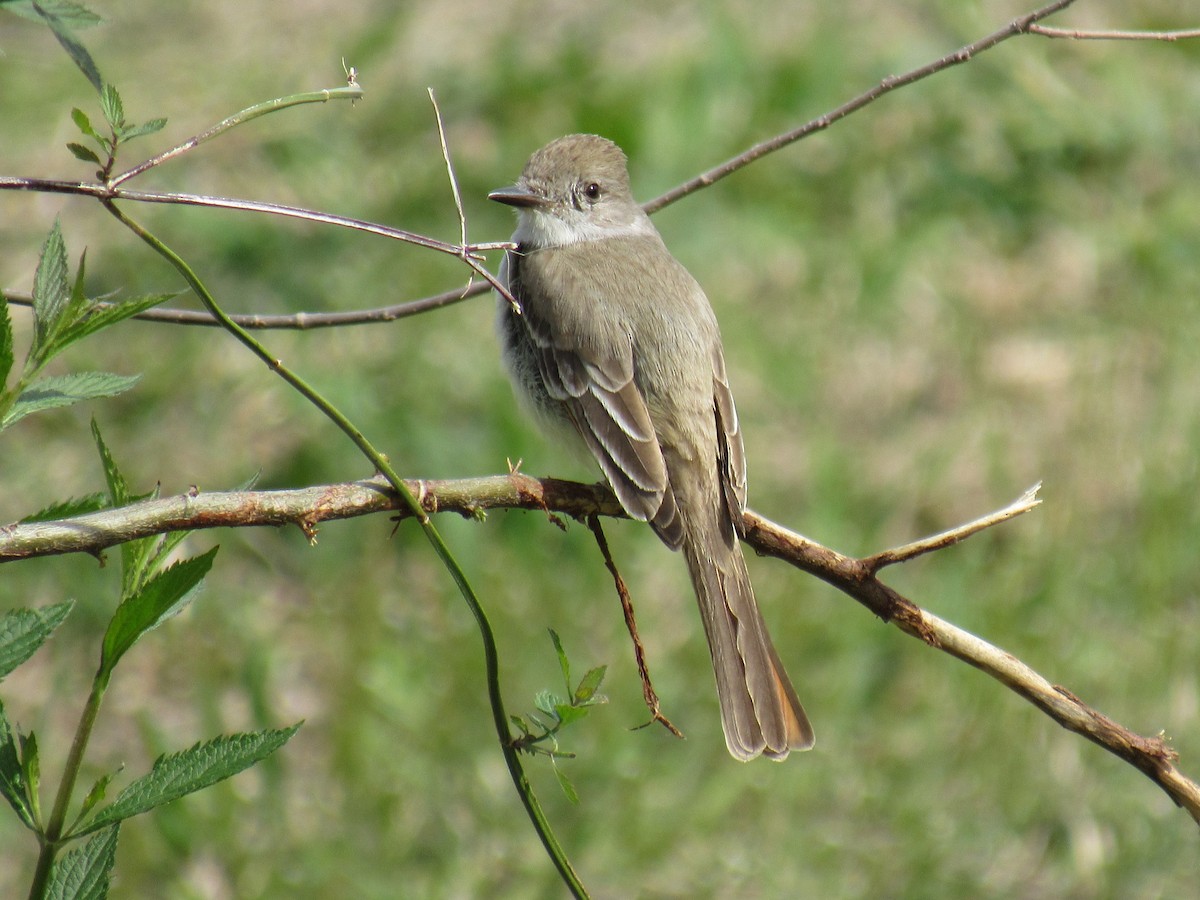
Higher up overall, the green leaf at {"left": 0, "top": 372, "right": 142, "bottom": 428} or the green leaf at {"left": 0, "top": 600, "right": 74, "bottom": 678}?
the green leaf at {"left": 0, "top": 372, "right": 142, "bottom": 428}

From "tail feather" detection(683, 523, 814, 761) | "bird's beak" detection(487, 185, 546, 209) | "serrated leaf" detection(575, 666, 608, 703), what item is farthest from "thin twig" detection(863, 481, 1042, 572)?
"bird's beak" detection(487, 185, 546, 209)

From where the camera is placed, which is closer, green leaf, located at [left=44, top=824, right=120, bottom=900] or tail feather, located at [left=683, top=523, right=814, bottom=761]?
green leaf, located at [left=44, top=824, right=120, bottom=900]

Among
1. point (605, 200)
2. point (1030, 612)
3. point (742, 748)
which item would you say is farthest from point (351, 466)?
point (742, 748)

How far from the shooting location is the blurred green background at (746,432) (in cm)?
495

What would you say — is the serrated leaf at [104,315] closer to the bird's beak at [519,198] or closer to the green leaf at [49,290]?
the green leaf at [49,290]

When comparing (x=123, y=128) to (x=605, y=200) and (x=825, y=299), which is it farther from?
(x=825, y=299)

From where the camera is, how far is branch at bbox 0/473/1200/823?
1715 millimetres

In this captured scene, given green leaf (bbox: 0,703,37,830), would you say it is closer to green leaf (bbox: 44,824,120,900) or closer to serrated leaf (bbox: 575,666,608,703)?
green leaf (bbox: 44,824,120,900)

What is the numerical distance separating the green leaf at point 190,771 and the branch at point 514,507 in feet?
0.95

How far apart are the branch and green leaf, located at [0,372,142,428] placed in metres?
0.14

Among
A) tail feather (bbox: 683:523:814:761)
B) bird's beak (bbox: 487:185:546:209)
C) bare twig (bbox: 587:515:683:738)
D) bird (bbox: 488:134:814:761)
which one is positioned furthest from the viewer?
bird's beak (bbox: 487:185:546:209)

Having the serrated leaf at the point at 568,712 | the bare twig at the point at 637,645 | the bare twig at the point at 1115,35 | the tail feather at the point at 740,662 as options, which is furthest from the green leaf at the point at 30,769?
the bare twig at the point at 1115,35

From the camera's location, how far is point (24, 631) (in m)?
1.52

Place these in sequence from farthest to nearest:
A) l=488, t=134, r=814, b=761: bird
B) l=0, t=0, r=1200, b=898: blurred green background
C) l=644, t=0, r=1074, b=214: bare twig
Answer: l=0, t=0, r=1200, b=898: blurred green background
l=488, t=134, r=814, b=761: bird
l=644, t=0, r=1074, b=214: bare twig
